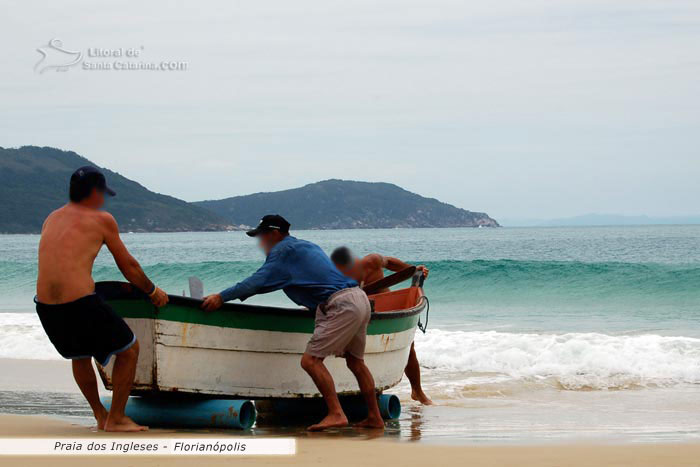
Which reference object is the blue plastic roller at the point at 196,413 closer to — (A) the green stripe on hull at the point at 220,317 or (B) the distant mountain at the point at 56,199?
(A) the green stripe on hull at the point at 220,317

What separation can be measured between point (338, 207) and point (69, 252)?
298 feet

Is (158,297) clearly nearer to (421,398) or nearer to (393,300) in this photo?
(421,398)

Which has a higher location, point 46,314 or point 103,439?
point 46,314

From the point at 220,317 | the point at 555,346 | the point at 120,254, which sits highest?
the point at 120,254

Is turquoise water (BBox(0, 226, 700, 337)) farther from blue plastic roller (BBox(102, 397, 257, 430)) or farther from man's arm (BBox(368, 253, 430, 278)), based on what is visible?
blue plastic roller (BBox(102, 397, 257, 430))

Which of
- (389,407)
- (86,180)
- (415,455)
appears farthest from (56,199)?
(415,455)

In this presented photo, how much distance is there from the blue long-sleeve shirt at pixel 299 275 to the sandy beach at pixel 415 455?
105cm

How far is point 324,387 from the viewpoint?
6461mm

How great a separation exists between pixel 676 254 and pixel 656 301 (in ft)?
77.6

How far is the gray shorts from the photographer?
21.0 ft

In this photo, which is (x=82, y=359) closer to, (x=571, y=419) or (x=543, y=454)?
(x=543, y=454)

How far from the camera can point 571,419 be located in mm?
7527

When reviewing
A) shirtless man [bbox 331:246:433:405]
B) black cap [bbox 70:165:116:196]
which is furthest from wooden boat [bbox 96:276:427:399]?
shirtless man [bbox 331:246:433:405]

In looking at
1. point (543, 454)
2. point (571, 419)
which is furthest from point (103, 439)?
point (571, 419)
